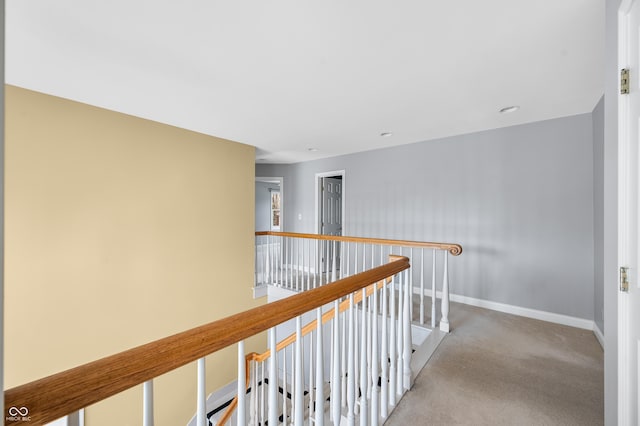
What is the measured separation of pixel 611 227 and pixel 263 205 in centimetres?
747

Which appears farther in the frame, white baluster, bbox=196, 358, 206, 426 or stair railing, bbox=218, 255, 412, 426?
stair railing, bbox=218, 255, 412, 426

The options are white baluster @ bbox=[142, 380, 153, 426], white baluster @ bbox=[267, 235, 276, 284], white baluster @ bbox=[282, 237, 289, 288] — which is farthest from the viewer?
white baluster @ bbox=[267, 235, 276, 284]

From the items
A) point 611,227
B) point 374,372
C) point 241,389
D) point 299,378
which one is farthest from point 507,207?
point 241,389

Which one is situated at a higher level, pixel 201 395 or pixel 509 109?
pixel 509 109

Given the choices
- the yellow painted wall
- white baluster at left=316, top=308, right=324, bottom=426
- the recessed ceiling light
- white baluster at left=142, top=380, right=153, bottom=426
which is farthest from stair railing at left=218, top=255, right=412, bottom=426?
the recessed ceiling light

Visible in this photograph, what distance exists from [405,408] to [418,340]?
1141 mm

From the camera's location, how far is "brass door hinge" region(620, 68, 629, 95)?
1.03 metres

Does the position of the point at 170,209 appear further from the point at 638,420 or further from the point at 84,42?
the point at 638,420

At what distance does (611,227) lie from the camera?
1.11 meters

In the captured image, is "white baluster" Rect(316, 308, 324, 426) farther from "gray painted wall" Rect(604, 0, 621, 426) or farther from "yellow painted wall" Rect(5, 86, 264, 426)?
"yellow painted wall" Rect(5, 86, 264, 426)

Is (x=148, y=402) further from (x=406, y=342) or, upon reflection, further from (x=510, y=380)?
(x=510, y=380)


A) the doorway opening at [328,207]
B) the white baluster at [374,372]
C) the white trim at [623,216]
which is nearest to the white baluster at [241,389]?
the white baluster at [374,372]

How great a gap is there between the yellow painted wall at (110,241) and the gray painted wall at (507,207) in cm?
263

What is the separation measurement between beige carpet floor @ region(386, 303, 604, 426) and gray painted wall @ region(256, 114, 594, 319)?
1.93 ft
